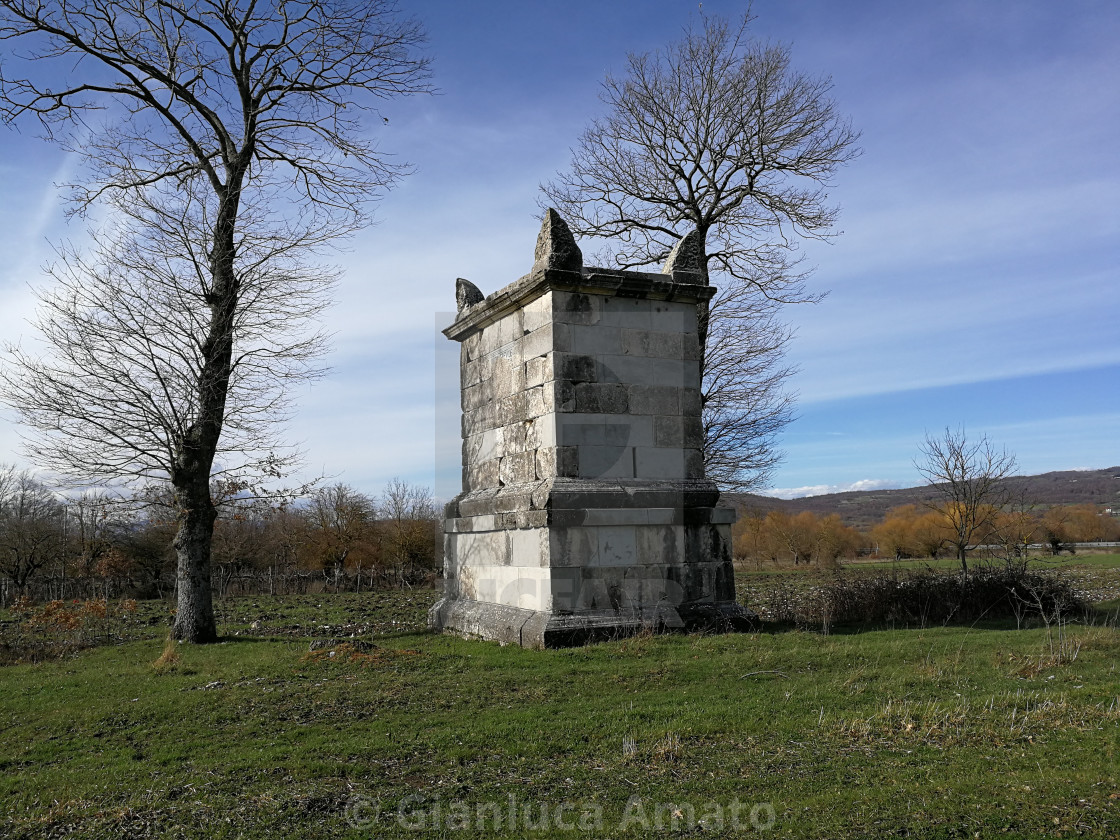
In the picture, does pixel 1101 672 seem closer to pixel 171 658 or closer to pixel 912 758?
pixel 912 758

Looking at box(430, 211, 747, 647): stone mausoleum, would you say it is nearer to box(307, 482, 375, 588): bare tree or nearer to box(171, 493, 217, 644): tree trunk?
box(171, 493, 217, 644): tree trunk

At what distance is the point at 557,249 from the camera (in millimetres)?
9734

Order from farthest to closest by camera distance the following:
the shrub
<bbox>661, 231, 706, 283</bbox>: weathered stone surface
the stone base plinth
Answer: the shrub, <bbox>661, 231, 706, 283</bbox>: weathered stone surface, the stone base plinth

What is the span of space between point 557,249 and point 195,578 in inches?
277

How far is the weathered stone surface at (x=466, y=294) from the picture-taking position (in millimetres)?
11992

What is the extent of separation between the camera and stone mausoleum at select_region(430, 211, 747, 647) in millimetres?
9305

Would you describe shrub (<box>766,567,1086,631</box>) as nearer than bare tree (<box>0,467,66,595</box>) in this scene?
Yes

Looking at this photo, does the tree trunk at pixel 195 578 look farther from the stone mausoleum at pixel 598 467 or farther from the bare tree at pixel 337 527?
the bare tree at pixel 337 527

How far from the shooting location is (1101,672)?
23.3 ft

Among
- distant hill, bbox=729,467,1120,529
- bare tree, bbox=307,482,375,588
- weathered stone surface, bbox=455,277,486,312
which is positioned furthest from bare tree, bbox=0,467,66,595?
distant hill, bbox=729,467,1120,529

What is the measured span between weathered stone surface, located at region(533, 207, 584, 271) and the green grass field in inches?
168

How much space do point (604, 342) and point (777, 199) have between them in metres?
10.0

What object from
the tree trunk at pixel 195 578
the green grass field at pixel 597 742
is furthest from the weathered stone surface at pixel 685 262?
the tree trunk at pixel 195 578

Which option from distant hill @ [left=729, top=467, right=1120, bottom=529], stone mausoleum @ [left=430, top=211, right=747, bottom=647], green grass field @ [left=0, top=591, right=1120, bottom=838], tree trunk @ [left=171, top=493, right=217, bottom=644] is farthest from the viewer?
distant hill @ [left=729, top=467, right=1120, bottom=529]
